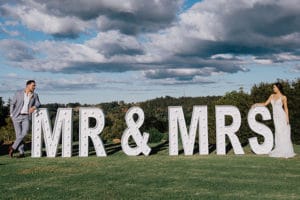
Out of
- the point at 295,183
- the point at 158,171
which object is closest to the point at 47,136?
the point at 158,171

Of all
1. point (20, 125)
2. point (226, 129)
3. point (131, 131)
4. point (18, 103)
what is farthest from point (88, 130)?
point (226, 129)

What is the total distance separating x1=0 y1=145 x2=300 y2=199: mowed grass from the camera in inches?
325

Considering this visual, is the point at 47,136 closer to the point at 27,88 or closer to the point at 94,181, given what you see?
the point at 27,88

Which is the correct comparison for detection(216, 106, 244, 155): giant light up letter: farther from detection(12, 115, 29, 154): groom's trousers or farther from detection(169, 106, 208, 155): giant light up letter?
detection(12, 115, 29, 154): groom's trousers

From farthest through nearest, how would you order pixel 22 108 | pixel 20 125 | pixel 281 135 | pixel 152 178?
pixel 20 125
pixel 22 108
pixel 281 135
pixel 152 178

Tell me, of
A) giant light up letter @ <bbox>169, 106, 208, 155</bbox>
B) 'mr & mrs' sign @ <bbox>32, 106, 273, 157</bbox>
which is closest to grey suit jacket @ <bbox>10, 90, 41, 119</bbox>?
'mr & mrs' sign @ <bbox>32, 106, 273, 157</bbox>

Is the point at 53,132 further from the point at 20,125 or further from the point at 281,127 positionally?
the point at 281,127

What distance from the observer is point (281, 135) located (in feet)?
47.9

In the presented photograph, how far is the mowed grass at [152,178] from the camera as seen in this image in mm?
8266

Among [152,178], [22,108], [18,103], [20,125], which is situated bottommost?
[152,178]

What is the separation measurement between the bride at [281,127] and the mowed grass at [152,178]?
621 mm

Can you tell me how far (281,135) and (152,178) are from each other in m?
6.17

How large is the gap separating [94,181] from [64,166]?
278 centimetres

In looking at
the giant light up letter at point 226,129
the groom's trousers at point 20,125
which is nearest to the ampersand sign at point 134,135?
the giant light up letter at point 226,129
